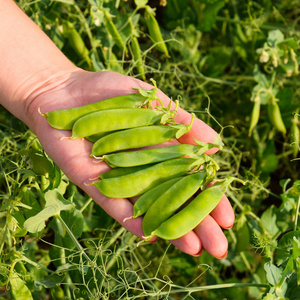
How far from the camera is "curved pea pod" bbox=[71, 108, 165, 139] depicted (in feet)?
4.88

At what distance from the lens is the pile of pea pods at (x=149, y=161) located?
4.26ft

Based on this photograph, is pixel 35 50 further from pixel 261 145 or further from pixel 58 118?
pixel 261 145

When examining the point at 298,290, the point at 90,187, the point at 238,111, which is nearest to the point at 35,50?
the point at 90,187

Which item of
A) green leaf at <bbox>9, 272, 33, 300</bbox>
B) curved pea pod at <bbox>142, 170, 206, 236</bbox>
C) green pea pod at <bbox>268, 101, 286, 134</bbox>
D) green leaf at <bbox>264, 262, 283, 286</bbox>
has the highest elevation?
curved pea pod at <bbox>142, 170, 206, 236</bbox>

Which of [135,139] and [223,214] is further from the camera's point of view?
[135,139]

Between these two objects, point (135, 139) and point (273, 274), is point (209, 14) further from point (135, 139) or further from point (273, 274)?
point (273, 274)

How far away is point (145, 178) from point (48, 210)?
36 cm

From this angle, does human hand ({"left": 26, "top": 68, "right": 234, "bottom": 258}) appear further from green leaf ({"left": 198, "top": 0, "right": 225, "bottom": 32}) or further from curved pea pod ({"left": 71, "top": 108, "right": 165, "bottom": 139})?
green leaf ({"left": 198, "top": 0, "right": 225, "bottom": 32})

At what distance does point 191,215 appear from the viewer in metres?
1.27

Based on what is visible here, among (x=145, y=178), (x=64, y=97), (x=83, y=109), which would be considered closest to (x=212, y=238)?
(x=145, y=178)

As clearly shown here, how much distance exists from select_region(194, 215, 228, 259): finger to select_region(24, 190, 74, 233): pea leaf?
48 cm

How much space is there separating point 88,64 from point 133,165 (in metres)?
1.01

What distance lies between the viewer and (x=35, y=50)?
73.2 inches

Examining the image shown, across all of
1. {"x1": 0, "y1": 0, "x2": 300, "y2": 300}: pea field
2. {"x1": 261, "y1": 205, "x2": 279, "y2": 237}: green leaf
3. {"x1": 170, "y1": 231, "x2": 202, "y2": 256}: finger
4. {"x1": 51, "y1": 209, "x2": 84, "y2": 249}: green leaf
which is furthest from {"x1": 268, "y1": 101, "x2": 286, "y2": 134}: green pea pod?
{"x1": 51, "y1": 209, "x2": 84, "y2": 249}: green leaf
